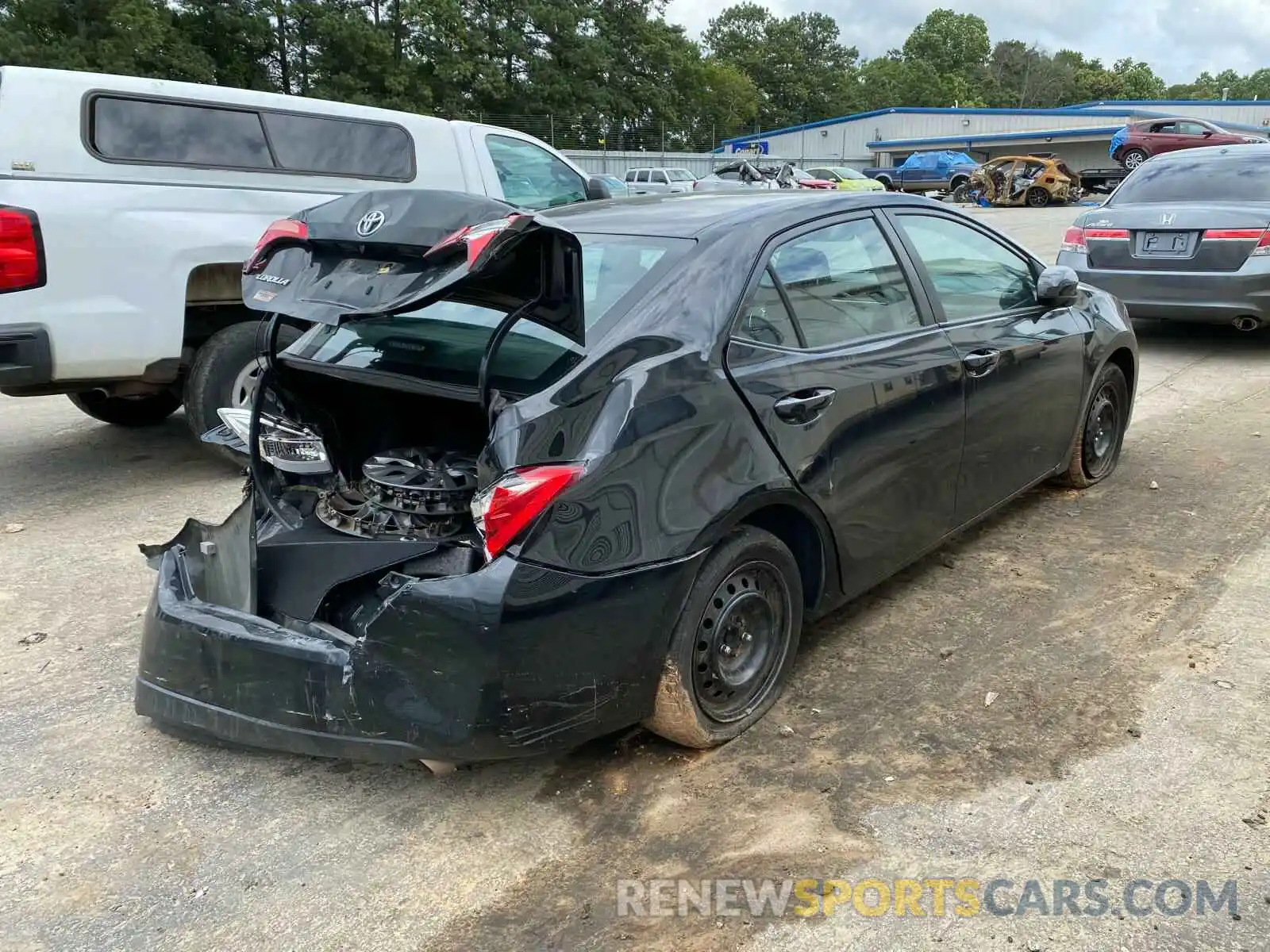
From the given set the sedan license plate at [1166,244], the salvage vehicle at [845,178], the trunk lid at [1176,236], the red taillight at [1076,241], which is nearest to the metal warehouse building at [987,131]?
the salvage vehicle at [845,178]

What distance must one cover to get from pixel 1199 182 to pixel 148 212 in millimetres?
8006

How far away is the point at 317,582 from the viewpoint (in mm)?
2732

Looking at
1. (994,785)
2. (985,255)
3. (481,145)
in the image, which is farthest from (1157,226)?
(994,785)

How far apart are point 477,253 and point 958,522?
91.1 inches

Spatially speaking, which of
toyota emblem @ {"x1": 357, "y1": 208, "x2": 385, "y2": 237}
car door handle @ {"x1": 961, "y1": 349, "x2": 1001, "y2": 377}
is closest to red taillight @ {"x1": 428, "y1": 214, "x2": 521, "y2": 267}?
toyota emblem @ {"x1": 357, "y1": 208, "x2": 385, "y2": 237}

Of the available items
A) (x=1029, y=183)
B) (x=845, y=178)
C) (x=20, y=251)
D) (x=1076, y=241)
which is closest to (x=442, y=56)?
(x=845, y=178)

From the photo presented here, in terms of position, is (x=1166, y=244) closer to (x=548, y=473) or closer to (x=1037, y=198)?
(x=548, y=473)

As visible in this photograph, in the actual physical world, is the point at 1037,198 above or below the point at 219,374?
above

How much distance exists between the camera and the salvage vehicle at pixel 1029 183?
31.2 m

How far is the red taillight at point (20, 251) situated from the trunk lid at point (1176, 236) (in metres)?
7.69

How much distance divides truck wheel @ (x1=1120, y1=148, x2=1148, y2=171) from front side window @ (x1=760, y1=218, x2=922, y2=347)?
33605mm

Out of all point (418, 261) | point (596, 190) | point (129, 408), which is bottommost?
point (129, 408)

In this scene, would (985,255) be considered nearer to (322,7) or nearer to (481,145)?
(481,145)

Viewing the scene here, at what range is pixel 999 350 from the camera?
391 cm
